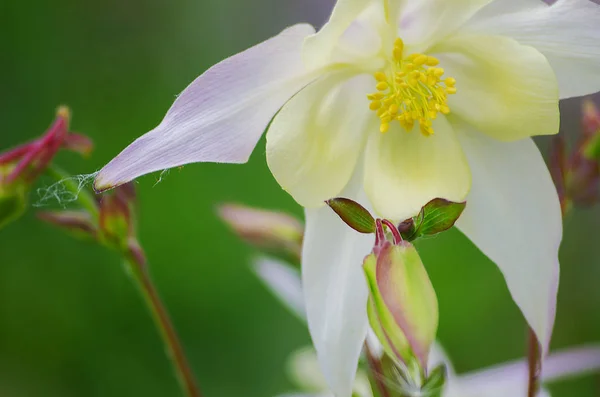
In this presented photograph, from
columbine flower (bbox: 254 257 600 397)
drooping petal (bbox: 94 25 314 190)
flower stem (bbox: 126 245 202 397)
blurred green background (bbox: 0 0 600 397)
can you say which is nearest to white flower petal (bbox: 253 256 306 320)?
columbine flower (bbox: 254 257 600 397)

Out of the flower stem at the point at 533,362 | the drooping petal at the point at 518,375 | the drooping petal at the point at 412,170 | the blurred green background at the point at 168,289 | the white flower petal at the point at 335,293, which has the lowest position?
the flower stem at the point at 533,362

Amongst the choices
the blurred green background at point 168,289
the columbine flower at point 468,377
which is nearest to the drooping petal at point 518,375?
the columbine flower at point 468,377

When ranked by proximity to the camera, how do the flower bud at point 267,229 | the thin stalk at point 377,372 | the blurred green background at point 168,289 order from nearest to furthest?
the thin stalk at point 377,372 < the flower bud at point 267,229 < the blurred green background at point 168,289

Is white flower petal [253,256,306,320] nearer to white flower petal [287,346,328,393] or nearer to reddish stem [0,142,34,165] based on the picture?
white flower petal [287,346,328,393]

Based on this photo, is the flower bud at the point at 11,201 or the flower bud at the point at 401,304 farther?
the flower bud at the point at 11,201

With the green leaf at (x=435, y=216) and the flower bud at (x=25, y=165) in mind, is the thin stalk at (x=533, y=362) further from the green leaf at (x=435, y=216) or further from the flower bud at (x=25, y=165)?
the flower bud at (x=25, y=165)

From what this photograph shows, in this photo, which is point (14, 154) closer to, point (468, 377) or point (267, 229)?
point (267, 229)

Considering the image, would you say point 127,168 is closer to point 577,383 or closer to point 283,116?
point 283,116
